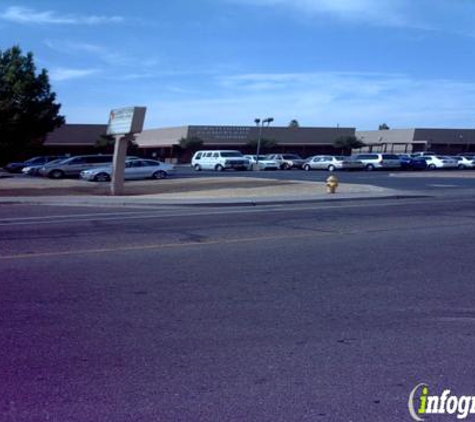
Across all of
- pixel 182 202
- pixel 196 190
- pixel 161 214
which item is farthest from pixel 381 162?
pixel 161 214

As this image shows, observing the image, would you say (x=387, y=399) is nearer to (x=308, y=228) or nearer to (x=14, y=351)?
(x=14, y=351)

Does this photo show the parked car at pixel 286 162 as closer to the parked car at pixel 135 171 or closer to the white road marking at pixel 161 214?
the parked car at pixel 135 171

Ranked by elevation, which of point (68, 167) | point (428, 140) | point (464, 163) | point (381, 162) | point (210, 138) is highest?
point (428, 140)

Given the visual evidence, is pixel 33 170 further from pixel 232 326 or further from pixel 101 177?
pixel 232 326

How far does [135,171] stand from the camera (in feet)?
134

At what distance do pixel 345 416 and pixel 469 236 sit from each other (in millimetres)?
9949

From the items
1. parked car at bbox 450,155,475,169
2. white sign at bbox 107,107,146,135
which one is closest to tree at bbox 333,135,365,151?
parked car at bbox 450,155,475,169

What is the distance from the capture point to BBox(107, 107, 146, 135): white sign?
87.3ft

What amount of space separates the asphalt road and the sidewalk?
10.3 metres

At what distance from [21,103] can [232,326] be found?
32316 millimetres

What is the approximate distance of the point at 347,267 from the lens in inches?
395

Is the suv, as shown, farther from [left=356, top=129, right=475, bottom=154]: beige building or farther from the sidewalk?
[left=356, top=129, right=475, bottom=154]: beige building

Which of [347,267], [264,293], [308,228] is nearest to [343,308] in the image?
[264,293]

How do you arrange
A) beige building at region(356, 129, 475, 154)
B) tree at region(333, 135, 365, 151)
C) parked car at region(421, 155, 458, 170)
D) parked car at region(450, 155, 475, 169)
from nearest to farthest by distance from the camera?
parked car at region(421, 155, 458, 170), parked car at region(450, 155, 475, 169), tree at region(333, 135, 365, 151), beige building at region(356, 129, 475, 154)
